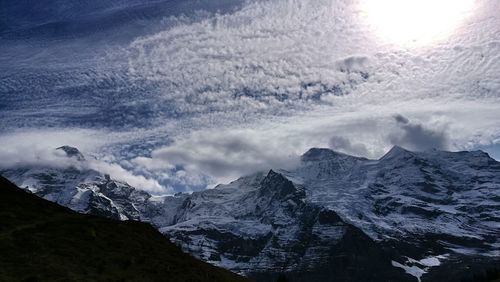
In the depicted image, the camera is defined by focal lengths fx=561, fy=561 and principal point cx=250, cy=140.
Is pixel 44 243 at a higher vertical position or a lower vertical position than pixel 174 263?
higher

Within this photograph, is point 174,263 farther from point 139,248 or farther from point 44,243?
point 44,243

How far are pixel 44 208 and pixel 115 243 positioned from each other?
19201 mm

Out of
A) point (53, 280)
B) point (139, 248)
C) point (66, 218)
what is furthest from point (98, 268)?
point (66, 218)

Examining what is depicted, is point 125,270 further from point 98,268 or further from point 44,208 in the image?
point 44,208

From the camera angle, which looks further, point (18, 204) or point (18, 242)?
point (18, 204)

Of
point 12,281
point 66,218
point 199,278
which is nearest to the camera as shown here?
point 12,281

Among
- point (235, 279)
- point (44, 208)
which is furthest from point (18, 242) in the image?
point (235, 279)

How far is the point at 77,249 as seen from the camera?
229 ft

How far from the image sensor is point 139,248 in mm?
78125

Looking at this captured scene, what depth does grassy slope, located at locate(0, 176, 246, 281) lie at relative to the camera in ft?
202

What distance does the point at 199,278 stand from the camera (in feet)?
246

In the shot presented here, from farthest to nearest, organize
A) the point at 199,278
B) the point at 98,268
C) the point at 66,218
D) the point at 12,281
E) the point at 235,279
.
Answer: the point at 235,279 → the point at 66,218 → the point at 199,278 → the point at 98,268 → the point at 12,281

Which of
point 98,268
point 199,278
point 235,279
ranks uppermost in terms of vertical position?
point 98,268

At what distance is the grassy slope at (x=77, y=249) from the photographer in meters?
Answer: 61.7
